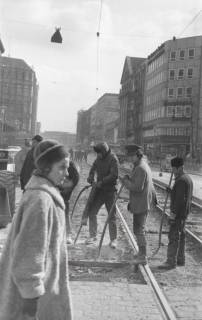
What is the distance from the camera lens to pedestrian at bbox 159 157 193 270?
739 cm

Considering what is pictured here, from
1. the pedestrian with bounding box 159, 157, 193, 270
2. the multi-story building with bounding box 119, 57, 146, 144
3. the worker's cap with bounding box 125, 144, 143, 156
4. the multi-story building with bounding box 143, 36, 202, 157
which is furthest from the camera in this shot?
the multi-story building with bounding box 119, 57, 146, 144

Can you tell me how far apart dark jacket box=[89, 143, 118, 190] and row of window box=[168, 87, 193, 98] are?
234 feet

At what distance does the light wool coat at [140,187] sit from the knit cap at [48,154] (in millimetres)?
4355

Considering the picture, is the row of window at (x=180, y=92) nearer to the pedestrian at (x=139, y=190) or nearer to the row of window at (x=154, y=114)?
the row of window at (x=154, y=114)

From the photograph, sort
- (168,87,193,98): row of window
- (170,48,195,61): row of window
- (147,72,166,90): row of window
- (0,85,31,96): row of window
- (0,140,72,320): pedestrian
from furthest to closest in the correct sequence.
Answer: (0,85,31,96): row of window, (147,72,166,90): row of window, (168,87,193,98): row of window, (170,48,195,61): row of window, (0,140,72,320): pedestrian

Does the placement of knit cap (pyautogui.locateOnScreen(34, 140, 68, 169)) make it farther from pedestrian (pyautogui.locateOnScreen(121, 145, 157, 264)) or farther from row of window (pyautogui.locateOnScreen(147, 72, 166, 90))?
row of window (pyautogui.locateOnScreen(147, 72, 166, 90))

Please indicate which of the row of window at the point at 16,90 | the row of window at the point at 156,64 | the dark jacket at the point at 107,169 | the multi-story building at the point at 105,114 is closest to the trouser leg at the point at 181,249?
the dark jacket at the point at 107,169

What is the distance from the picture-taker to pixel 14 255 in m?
2.75

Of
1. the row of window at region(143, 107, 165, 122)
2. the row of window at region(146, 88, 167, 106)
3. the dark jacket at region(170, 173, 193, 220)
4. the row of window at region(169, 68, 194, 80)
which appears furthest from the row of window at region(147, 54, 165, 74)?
the dark jacket at region(170, 173, 193, 220)

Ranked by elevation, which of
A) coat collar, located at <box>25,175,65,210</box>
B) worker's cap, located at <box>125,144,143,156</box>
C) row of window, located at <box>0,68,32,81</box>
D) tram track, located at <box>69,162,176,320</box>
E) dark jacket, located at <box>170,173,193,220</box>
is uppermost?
row of window, located at <box>0,68,32,81</box>

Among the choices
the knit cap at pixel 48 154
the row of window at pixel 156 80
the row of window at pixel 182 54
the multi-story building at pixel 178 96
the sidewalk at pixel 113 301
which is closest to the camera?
the knit cap at pixel 48 154

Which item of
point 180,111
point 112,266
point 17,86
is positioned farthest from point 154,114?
point 112,266

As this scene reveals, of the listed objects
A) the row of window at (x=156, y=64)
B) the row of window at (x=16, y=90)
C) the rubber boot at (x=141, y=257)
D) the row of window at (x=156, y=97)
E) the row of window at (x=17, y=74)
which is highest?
the row of window at (x=17, y=74)

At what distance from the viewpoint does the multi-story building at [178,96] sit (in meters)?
76.4
